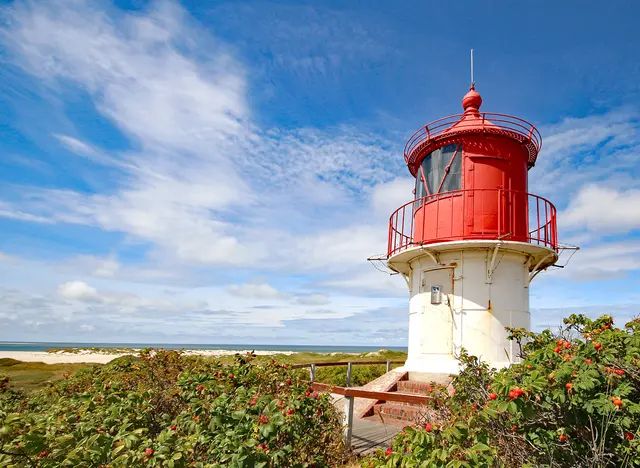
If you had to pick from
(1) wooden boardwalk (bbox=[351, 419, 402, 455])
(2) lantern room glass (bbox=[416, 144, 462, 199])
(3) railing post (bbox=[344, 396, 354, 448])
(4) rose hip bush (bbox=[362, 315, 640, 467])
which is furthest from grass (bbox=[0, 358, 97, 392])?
(4) rose hip bush (bbox=[362, 315, 640, 467])

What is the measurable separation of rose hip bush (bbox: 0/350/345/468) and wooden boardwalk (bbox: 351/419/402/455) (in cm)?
127

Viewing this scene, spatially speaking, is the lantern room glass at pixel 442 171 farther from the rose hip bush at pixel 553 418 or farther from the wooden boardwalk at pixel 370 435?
the rose hip bush at pixel 553 418

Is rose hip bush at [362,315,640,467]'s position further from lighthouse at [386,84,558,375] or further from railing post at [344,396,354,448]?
lighthouse at [386,84,558,375]

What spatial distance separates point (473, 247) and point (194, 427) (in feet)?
29.8

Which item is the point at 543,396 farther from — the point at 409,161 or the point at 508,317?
the point at 409,161

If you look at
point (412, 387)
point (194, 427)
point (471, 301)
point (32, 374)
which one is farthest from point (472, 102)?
point (32, 374)

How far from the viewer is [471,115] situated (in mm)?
13008

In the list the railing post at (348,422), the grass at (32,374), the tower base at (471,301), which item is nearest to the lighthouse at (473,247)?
the tower base at (471,301)

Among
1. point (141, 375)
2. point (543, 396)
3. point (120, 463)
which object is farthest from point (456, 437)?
point (141, 375)

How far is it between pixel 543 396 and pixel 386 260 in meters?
8.86

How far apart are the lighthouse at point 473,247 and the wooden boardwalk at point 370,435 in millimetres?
2318

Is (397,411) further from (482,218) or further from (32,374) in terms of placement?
(32,374)

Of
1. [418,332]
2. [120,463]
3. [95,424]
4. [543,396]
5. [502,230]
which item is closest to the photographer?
[120,463]

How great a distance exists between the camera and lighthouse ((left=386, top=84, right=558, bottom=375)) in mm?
11305
